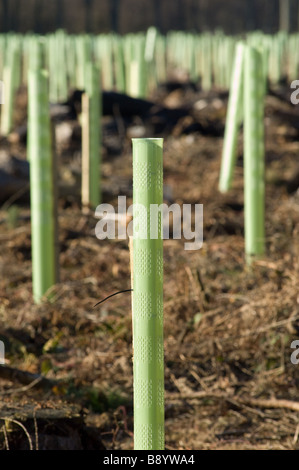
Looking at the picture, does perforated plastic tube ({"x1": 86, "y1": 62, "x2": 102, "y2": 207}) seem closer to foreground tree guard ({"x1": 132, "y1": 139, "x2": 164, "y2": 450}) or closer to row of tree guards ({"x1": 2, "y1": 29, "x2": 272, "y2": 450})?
row of tree guards ({"x1": 2, "y1": 29, "x2": 272, "y2": 450})

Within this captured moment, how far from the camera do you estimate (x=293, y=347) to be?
4.00m

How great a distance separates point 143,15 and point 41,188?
39722 millimetres

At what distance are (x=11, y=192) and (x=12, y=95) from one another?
15.1 feet

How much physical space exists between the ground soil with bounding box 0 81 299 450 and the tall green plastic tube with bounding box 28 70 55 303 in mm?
154

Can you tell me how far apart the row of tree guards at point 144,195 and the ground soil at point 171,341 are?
257 millimetres

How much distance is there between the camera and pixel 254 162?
18.0ft

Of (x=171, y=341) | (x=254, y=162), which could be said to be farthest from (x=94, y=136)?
(x=171, y=341)

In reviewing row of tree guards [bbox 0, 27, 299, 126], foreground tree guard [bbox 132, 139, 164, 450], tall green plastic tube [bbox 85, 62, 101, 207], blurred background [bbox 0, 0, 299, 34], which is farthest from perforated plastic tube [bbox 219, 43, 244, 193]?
blurred background [bbox 0, 0, 299, 34]

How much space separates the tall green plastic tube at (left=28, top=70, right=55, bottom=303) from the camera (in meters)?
4.77

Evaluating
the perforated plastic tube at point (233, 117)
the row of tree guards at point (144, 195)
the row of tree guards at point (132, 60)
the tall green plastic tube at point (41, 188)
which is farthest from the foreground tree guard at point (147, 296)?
the row of tree guards at point (132, 60)

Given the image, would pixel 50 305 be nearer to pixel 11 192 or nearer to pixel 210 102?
pixel 11 192

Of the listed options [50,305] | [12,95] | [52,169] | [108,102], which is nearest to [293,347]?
[50,305]

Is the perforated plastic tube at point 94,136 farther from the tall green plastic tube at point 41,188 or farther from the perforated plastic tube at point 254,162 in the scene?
the tall green plastic tube at point 41,188

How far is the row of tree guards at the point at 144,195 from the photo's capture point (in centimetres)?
231
